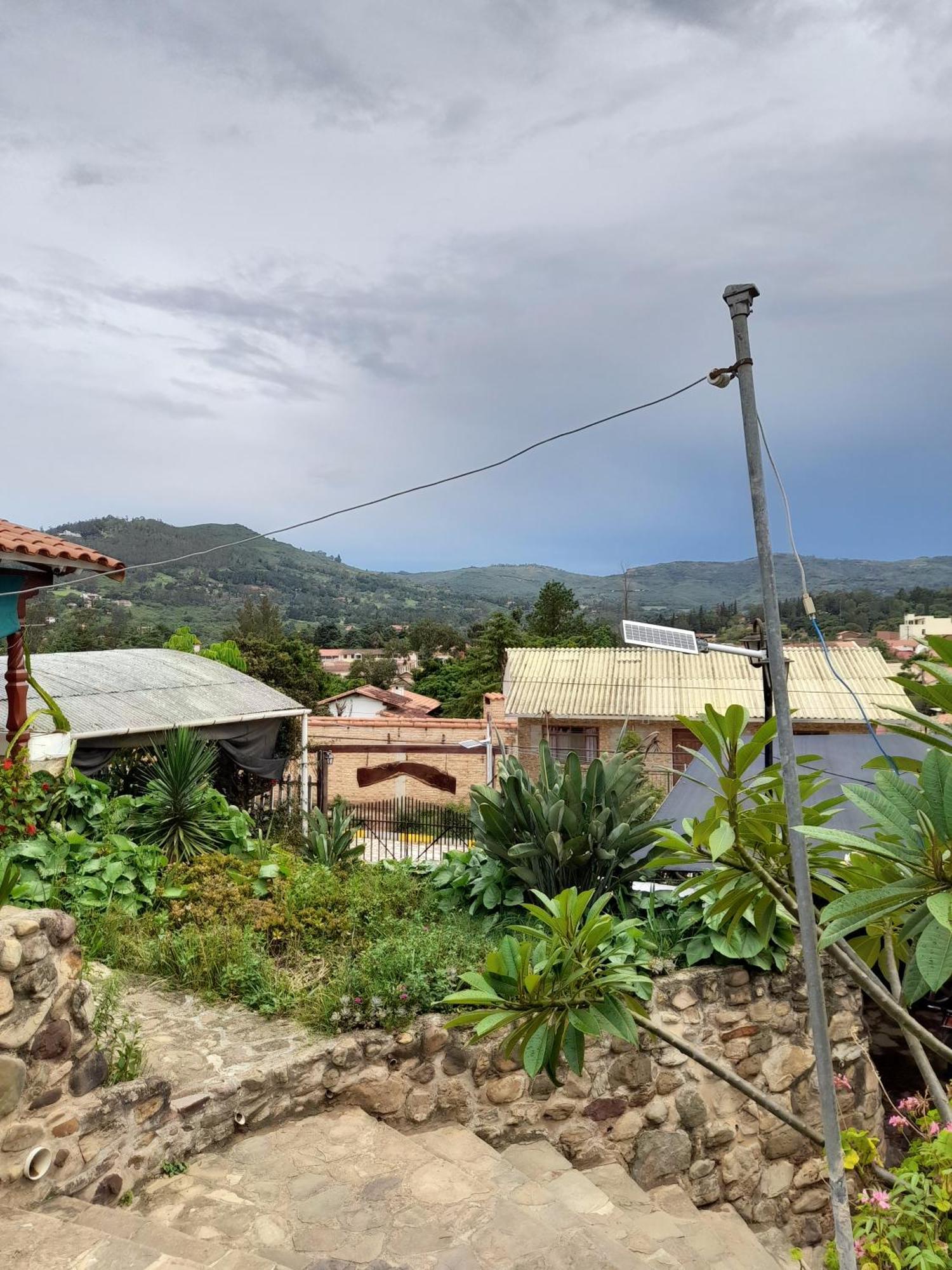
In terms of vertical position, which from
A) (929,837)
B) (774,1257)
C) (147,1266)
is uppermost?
(929,837)

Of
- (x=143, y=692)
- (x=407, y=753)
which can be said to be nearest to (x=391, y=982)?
(x=143, y=692)

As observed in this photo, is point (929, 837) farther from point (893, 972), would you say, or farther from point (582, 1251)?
point (582, 1251)

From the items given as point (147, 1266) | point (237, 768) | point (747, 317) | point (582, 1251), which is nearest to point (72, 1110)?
point (147, 1266)

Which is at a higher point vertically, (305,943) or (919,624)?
(919,624)

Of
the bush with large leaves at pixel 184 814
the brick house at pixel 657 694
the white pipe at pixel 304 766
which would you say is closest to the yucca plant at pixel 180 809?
the bush with large leaves at pixel 184 814

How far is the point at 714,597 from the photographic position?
10225cm

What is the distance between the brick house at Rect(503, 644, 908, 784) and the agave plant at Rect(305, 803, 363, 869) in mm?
11504

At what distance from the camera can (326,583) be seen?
110312 millimetres

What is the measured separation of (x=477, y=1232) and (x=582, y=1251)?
424mm

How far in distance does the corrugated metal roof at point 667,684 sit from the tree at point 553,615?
54.7 feet

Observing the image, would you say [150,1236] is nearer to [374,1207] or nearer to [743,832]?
[374,1207]

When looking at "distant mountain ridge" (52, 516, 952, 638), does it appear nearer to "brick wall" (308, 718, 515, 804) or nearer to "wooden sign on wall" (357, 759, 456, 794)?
"brick wall" (308, 718, 515, 804)

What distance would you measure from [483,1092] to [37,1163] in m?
2.41

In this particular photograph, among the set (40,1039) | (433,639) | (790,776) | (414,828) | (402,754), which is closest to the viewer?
(790,776)
